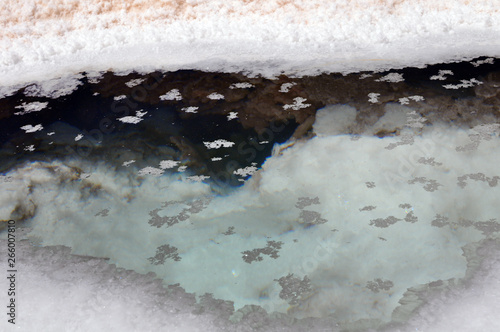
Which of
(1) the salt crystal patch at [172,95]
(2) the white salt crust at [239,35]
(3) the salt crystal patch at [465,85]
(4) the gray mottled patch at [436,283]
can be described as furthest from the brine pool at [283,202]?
(2) the white salt crust at [239,35]

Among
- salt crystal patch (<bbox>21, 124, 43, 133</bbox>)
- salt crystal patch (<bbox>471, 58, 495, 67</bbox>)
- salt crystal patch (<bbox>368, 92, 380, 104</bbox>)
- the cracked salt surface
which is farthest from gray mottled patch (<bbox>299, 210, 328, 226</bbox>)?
salt crystal patch (<bbox>471, 58, 495, 67</bbox>)

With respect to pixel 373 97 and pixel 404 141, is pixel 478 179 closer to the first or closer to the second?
pixel 404 141

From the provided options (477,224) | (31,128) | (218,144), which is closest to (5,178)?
(31,128)

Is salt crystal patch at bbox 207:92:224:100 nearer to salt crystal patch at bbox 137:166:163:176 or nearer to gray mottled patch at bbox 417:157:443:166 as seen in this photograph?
salt crystal patch at bbox 137:166:163:176

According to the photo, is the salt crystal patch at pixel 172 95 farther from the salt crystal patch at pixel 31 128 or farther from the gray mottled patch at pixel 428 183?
the gray mottled patch at pixel 428 183

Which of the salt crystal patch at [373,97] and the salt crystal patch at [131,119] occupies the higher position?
the salt crystal patch at [373,97]

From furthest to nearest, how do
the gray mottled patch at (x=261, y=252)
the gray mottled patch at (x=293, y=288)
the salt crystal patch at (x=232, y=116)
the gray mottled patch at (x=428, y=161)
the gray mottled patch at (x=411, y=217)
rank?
the salt crystal patch at (x=232, y=116), the gray mottled patch at (x=428, y=161), the gray mottled patch at (x=411, y=217), the gray mottled patch at (x=261, y=252), the gray mottled patch at (x=293, y=288)
